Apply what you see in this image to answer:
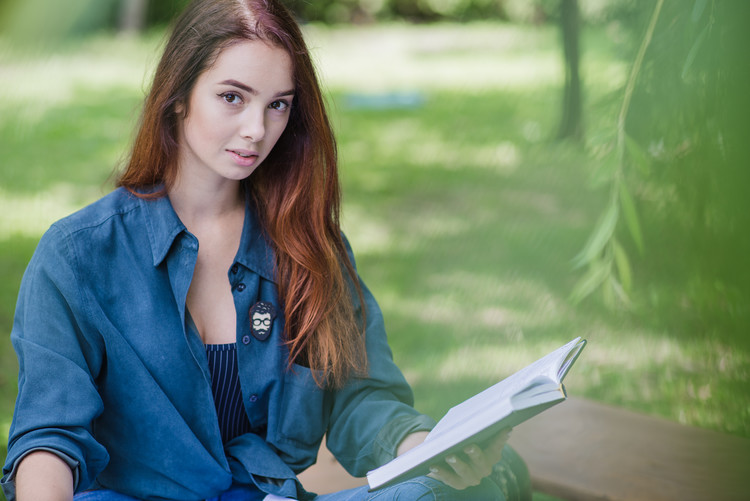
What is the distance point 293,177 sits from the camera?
5.73 ft

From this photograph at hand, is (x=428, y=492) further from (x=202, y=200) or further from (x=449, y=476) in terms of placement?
(x=202, y=200)

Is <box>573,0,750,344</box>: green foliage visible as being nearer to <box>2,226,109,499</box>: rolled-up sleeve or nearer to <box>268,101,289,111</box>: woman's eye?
<box>268,101,289,111</box>: woman's eye

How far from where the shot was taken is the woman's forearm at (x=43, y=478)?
1.30 m

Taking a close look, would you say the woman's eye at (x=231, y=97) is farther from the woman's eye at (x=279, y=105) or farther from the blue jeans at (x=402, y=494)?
the blue jeans at (x=402, y=494)

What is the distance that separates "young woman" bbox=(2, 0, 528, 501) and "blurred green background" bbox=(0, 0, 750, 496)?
23 cm

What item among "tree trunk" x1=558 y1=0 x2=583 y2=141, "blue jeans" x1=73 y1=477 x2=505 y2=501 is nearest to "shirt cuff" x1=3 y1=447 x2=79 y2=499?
"blue jeans" x1=73 y1=477 x2=505 y2=501

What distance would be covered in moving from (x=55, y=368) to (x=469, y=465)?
68 cm

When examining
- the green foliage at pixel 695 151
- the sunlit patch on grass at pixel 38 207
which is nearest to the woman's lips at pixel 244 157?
the green foliage at pixel 695 151

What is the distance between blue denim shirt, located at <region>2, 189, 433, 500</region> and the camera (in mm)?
1411

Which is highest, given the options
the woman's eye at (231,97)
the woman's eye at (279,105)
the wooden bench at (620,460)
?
the woman's eye at (231,97)

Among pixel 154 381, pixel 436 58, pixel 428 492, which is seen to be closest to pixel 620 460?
pixel 428 492

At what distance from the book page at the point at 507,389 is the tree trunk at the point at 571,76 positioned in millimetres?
2808

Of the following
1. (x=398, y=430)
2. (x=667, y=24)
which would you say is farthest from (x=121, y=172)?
(x=667, y=24)

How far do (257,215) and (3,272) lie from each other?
2.47 m
